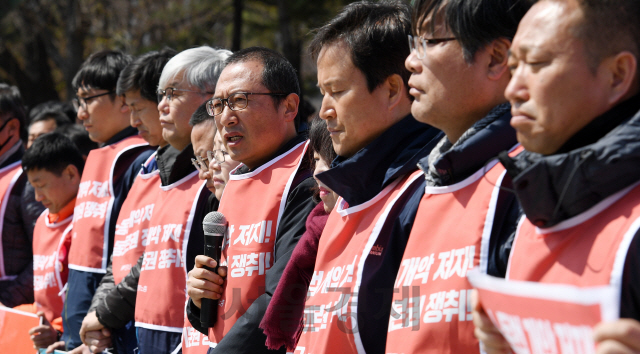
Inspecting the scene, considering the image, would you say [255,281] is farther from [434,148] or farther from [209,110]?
[434,148]

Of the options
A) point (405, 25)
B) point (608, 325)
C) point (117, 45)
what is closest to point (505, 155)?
point (608, 325)

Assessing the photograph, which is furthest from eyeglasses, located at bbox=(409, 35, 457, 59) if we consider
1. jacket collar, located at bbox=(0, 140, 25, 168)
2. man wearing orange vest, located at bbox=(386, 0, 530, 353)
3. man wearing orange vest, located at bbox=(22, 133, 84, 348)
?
jacket collar, located at bbox=(0, 140, 25, 168)

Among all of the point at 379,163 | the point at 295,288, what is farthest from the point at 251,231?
the point at 379,163

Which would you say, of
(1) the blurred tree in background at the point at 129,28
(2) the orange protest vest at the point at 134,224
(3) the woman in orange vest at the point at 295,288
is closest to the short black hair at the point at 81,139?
(2) the orange protest vest at the point at 134,224

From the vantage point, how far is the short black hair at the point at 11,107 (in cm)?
631

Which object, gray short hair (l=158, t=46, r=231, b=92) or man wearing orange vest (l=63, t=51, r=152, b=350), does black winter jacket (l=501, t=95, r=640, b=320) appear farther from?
man wearing orange vest (l=63, t=51, r=152, b=350)

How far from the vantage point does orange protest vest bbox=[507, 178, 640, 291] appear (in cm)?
157

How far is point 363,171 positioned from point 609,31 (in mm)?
1029

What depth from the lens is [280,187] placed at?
321 cm

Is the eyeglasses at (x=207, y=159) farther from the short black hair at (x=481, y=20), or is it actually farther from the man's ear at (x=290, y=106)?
the short black hair at (x=481, y=20)

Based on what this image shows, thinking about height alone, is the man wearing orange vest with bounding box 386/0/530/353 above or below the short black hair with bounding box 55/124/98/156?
below

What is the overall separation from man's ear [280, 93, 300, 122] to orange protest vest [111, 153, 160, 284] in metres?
1.15

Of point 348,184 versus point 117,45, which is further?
point 117,45

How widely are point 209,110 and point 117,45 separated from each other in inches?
475
